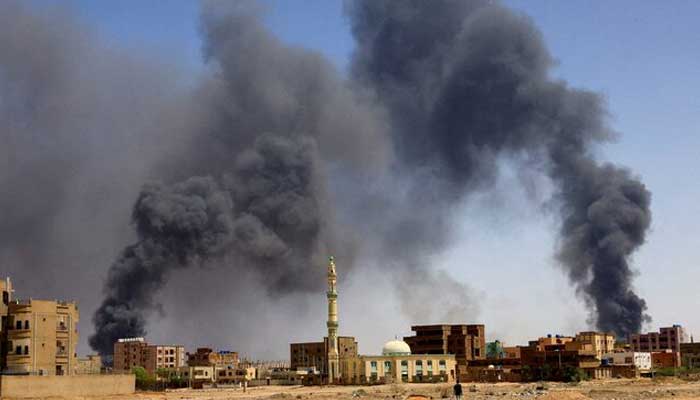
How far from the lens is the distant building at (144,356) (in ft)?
481

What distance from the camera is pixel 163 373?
5674 inches

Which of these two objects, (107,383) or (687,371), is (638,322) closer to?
(687,371)

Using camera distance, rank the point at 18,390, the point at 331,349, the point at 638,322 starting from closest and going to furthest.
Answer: the point at 18,390 → the point at 331,349 → the point at 638,322

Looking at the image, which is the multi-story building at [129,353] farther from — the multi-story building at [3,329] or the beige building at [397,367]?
the multi-story building at [3,329]

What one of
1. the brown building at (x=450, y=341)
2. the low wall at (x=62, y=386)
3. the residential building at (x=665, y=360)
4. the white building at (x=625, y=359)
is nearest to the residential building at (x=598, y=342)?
the white building at (x=625, y=359)

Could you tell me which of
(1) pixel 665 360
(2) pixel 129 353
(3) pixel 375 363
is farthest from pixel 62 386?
(1) pixel 665 360

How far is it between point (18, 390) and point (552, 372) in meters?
→ 78.0

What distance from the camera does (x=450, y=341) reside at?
157 metres

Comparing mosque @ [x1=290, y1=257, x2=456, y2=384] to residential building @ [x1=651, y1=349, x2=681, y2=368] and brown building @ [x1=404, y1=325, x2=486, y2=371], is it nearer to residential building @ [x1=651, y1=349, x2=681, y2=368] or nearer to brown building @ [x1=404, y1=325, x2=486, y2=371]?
brown building @ [x1=404, y1=325, x2=486, y2=371]

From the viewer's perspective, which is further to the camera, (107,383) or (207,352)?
(207,352)

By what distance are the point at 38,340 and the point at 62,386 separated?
24.9 feet

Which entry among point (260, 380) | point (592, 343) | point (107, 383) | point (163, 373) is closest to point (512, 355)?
point (592, 343)

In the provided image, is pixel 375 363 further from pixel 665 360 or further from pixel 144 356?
pixel 665 360

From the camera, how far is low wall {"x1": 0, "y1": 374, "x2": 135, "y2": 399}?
7419 cm
